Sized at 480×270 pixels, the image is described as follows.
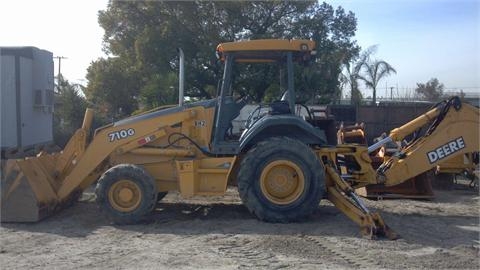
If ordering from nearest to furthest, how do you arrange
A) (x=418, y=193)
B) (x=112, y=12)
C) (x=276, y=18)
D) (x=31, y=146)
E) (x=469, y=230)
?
(x=469, y=230) < (x=418, y=193) < (x=31, y=146) < (x=276, y=18) < (x=112, y=12)

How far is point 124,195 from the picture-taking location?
8.80 m

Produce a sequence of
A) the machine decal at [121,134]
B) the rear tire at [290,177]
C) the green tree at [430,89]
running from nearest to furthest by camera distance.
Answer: the rear tire at [290,177] < the machine decal at [121,134] < the green tree at [430,89]

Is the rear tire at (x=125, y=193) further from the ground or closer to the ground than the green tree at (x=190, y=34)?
closer to the ground

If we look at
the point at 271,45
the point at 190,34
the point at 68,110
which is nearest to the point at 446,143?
the point at 271,45

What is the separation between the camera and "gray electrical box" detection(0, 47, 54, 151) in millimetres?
11789

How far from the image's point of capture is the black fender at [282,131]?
28.8ft

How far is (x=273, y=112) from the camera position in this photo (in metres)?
9.09

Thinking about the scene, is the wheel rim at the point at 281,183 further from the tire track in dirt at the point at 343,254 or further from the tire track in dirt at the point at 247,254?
the tire track in dirt at the point at 247,254

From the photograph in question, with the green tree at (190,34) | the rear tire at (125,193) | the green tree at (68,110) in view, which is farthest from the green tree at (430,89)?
the rear tire at (125,193)

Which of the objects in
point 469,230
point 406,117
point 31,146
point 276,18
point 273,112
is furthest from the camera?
point 276,18

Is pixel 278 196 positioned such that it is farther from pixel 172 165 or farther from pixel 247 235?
Result: pixel 172 165

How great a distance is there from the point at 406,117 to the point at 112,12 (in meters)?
18.4

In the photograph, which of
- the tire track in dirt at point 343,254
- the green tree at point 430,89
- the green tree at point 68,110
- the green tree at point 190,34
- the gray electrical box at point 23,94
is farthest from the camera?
the green tree at point 430,89

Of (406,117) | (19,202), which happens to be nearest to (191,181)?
(19,202)
